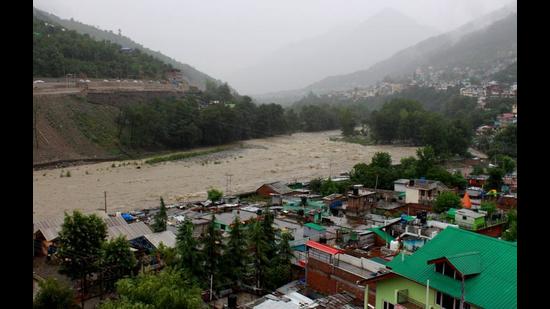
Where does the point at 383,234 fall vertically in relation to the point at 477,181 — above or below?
below

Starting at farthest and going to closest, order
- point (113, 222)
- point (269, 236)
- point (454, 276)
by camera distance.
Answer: point (113, 222), point (269, 236), point (454, 276)

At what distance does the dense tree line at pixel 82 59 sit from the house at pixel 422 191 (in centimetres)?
1824

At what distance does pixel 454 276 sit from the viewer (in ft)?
11.3

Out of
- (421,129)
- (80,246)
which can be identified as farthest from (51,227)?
(421,129)

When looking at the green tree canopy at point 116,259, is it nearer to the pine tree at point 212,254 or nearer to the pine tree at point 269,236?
the pine tree at point 212,254

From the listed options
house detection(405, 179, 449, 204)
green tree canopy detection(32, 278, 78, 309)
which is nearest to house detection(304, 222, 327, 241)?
green tree canopy detection(32, 278, 78, 309)

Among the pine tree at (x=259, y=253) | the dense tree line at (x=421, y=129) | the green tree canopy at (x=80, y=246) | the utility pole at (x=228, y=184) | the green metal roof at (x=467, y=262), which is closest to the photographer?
the green metal roof at (x=467, y=262)

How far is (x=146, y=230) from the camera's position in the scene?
24.0ft

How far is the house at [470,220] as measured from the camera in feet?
26.4

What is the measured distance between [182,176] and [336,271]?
1081cm

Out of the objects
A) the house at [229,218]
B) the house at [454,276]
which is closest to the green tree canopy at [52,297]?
the house at [454,276]

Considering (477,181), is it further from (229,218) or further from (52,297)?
(52,297)
